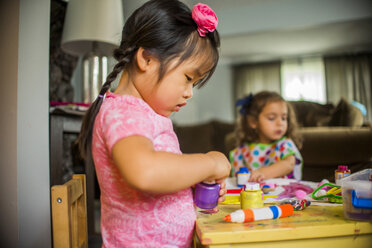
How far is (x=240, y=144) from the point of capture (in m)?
2.07

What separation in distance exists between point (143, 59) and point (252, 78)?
8.19m

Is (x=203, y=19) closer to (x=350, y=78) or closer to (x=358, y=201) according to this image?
(x=358, y=201)

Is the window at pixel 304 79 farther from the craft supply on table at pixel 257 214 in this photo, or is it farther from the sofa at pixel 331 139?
the craft supply on table at pixel 257 214

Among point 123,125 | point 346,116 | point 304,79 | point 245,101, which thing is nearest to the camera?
point 123,125

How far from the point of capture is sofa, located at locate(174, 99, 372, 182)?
2.29m

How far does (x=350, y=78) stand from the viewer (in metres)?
7.74

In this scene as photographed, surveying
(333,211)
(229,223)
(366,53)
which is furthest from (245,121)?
(366,53)

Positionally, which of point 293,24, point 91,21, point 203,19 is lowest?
point 203,19

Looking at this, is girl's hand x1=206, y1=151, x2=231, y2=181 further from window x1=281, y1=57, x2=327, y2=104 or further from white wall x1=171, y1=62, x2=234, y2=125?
window x1=281, y1=57, x2=327, y2=104

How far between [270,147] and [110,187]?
1.41 meters

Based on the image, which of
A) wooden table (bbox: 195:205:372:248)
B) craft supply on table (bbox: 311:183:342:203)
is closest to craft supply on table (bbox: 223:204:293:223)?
wooden table (bbox: 195:205:372:248)

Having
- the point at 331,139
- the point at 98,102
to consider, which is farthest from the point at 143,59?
the point at 331,139

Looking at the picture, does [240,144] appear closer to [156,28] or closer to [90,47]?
[90,47]

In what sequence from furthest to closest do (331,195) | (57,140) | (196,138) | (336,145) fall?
(196,138) → (336,145) → (57,140) → (331,195)
